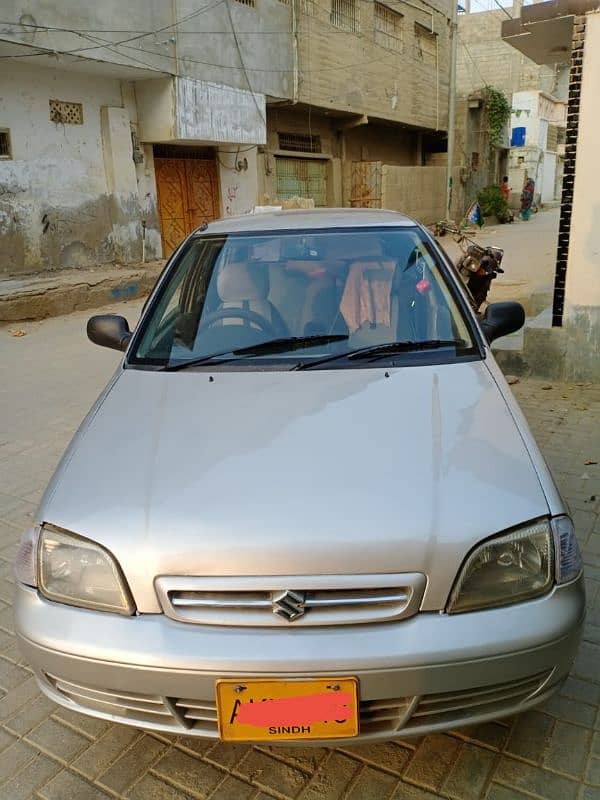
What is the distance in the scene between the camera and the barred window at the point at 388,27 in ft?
63.8

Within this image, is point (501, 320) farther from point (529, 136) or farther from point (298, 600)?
point (529, 136)

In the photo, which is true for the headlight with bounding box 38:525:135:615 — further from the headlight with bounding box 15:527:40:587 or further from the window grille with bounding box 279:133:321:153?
the window grille with bounding box 279:133:321:153

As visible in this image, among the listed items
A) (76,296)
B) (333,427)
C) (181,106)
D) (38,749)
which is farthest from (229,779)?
(181,106)

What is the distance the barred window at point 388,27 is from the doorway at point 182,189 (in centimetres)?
807

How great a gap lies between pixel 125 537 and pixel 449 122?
24.7 m

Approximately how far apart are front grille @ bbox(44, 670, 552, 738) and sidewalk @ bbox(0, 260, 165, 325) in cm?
853

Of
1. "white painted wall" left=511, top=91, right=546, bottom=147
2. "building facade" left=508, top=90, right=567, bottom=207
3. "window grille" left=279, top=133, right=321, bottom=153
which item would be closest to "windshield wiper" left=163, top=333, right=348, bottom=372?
"window grille" left=279, top=133, right=321, bottom=153

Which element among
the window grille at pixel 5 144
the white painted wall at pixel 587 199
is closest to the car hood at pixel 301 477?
the white painted wall at pixel 587 199

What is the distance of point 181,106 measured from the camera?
12156 mm

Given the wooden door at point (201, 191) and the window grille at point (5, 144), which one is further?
the wooden door at point (201, 191)

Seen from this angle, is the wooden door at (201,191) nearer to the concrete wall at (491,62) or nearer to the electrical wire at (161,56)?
the electrical wire at (161,56)

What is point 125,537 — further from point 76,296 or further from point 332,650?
point 76,296

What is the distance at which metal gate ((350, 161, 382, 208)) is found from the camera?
19.8 meters

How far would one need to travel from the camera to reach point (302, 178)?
18516mm
